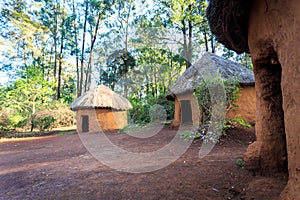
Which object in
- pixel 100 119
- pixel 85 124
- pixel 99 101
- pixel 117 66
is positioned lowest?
pixel 85 124

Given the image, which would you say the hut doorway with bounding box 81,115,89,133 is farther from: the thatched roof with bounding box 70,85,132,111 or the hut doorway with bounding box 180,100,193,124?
the hut doorway with bounding box 180,100,193,124

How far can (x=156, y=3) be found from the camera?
18.8m

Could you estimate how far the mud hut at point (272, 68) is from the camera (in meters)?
2.02

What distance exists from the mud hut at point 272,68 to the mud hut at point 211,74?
4926 millimetres

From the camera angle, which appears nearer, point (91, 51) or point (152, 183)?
point (152, 183)

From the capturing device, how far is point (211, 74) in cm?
914

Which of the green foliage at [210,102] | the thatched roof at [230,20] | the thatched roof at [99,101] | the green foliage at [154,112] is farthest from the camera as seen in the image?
the green foliage at [154,112]

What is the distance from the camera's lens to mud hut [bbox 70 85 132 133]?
1317 cm

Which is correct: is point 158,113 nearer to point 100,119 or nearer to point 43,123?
point 100,119

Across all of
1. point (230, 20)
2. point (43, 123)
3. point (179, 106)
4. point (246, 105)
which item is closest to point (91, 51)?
point (43, 123)

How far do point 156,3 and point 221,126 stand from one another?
16.3 m

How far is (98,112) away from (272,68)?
1174 centimetres

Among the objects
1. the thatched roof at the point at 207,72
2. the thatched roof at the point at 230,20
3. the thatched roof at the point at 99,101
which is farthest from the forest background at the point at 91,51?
the thatched roof at the point at 230,20

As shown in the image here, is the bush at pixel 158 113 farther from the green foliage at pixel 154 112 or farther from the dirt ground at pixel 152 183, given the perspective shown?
the dirt ground at pixel 152 183
